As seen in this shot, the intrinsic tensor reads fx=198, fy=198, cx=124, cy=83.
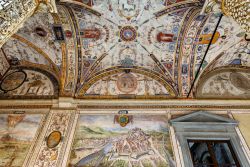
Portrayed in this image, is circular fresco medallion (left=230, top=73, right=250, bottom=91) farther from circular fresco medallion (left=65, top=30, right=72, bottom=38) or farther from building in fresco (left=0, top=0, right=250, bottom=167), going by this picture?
circular fresco medallion (left=65, top=30, right=72, bottom=38)

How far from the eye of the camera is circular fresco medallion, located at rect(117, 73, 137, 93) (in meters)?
8.24

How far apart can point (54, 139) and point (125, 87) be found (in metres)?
3.41

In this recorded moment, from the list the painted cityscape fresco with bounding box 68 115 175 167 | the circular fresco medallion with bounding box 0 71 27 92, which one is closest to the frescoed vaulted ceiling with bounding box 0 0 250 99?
the circular fresco medallion with bounding box 0 71 27 92

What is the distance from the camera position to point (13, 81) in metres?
8.24

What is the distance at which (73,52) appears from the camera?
787 cm

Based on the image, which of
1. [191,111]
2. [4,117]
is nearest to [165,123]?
[191,111]

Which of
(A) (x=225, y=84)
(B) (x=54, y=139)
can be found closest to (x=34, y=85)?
(B) (x=54, y=139)

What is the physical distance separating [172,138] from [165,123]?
67cm

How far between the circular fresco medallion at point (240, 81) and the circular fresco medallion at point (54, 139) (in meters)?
7.30

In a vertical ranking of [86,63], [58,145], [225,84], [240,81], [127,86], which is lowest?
[58,145]

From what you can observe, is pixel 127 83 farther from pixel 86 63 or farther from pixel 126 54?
pixel 86 63

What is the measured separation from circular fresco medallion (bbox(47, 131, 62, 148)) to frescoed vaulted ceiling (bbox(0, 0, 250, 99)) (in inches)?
66.0

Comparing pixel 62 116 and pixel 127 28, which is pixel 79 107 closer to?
pixel 62 116

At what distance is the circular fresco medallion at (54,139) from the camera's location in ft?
20.7
